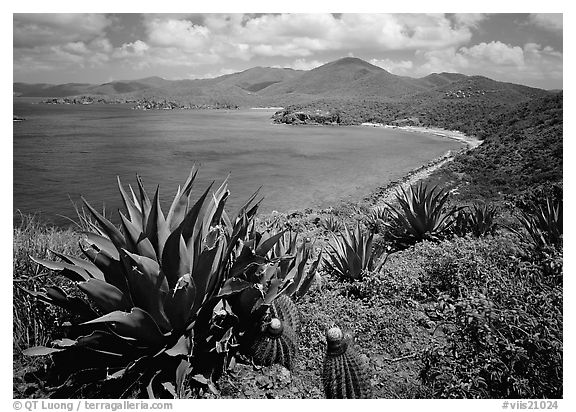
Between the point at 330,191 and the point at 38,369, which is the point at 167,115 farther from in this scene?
the point at 38,369

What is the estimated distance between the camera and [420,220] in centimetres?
466

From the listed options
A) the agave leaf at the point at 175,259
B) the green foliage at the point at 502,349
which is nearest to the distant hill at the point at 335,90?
the agave leaf at the point at 175,259

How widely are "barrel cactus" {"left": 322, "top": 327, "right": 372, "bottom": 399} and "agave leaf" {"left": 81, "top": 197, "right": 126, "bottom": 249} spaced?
3.62 ft

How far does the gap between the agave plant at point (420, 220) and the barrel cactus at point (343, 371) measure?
275 cm

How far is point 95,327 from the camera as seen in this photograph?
2244 millimetres

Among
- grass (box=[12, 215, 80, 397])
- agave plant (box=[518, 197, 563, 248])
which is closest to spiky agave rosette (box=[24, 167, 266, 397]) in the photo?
grass (box=[12, 215, 80, 397])

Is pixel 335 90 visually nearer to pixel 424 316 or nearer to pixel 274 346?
pixel 424 316

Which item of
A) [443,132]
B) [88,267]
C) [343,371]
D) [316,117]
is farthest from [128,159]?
[316,117]

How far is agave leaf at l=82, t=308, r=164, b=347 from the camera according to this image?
6.14 feet

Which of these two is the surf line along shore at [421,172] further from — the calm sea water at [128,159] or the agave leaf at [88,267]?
the agave leaf at [88,267]

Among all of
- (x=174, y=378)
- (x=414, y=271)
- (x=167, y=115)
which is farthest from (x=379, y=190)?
(x=174, y=378)

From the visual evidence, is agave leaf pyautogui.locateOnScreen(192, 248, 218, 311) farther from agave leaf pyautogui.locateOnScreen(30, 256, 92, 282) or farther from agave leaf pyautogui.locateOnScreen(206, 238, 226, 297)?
agave leaf pyautogui.locateOnScreen(30, 256, 92, 282)

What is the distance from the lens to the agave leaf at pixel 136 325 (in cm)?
187

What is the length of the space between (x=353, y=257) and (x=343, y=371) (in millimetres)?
1547
